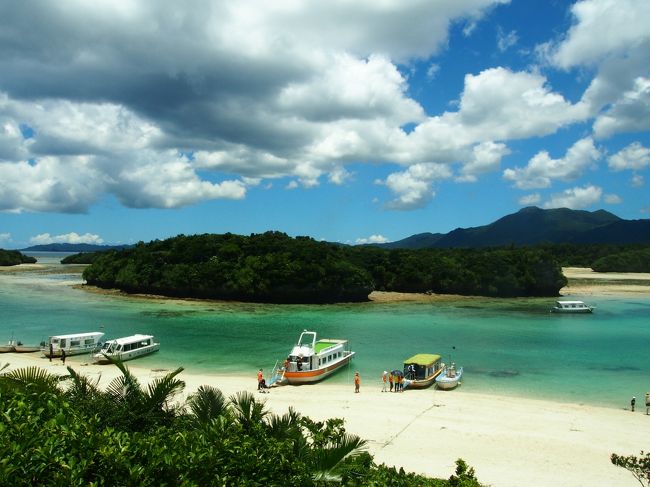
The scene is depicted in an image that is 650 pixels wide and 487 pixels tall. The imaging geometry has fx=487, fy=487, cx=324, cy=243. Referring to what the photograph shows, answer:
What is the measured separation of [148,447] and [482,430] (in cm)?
1644

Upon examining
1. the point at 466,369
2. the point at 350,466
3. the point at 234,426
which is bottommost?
the point at 466,369

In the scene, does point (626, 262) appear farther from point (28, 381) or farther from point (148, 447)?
point (148, 447)

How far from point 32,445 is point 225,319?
47.7 metres

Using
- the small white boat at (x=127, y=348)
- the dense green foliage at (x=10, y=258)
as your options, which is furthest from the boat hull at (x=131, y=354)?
the dense green foliage at (x=10, y=258)

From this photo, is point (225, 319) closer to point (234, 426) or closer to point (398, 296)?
point (398, 296)

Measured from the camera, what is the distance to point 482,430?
19312 millimetres

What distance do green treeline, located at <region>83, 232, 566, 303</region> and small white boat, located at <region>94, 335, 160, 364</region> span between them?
34.5 metres

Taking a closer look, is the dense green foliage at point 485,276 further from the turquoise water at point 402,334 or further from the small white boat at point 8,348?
the small white boat at point 8,348

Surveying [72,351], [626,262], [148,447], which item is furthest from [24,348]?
[626,262]

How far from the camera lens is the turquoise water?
29766 mm

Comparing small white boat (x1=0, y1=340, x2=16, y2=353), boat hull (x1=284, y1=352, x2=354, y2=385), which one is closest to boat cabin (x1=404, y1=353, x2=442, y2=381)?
boat hull (x1=284, y1=352, x2=354, y2=385)

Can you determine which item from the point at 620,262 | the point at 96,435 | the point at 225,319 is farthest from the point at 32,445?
the point at 620,262

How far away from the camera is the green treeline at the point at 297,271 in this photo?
70875 mm

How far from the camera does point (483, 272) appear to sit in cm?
8475
